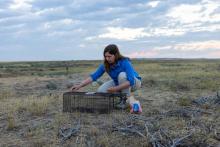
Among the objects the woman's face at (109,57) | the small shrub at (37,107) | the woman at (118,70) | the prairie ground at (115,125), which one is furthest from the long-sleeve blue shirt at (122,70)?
the small shrub at (37,107)

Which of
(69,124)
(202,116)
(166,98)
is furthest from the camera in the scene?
(166,98)

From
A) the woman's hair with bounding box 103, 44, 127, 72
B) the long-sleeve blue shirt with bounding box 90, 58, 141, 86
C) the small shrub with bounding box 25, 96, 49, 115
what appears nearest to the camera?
the woman's hair with bounding box 103, 44, 127, 72

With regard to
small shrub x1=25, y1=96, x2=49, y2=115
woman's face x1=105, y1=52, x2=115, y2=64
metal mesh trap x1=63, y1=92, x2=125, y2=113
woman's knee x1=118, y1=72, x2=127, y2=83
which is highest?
woman's face x1=105, y1=52, x2=115, y2=64

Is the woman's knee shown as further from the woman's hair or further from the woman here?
the woman's hair

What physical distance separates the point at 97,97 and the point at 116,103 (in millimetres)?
640

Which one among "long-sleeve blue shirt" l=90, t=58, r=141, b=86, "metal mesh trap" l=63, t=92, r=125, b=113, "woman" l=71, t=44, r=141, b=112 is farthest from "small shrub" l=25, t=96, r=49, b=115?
"long-sleeve blue shirt" l=90, t=58, r=141, b=86

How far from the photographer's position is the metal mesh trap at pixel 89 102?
7637 mm

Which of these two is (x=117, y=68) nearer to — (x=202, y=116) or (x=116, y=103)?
(x=116, y=103)

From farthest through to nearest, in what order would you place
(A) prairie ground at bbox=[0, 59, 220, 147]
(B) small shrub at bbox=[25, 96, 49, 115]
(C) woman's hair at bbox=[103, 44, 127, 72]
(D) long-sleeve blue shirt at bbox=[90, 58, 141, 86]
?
(B) small shrub at bbox=[25, 96, 49, 115], (D) long-sleeve blue shirt at bbox=[90, 58, 141, 86], (C) woman's hair at bbox=[103, 44, 127, 72], (A) prairie ground at bbox=[0, 59, 220, 147]

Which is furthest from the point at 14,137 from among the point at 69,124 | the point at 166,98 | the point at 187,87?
the point at 187,87

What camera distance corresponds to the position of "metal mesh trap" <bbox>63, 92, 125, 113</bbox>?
7.64 metres

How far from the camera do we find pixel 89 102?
772 cm

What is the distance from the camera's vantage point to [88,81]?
313 inches

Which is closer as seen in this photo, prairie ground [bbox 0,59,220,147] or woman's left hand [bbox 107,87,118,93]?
prairie ground [bbox 0,59,220,147]
